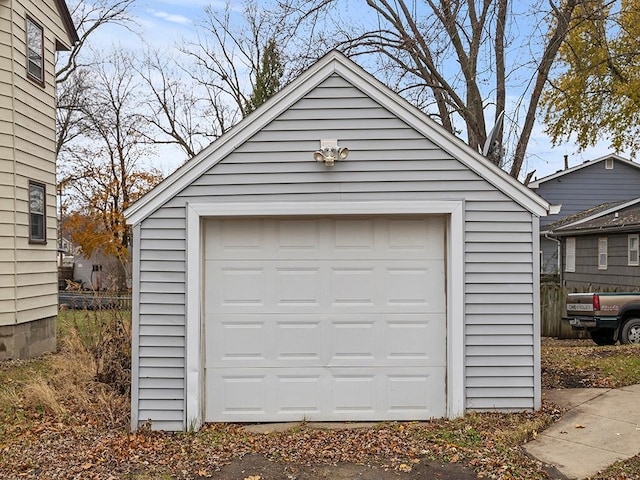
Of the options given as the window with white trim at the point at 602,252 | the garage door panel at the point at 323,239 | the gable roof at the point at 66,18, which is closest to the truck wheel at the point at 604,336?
the window with white trim at the point at 602,252

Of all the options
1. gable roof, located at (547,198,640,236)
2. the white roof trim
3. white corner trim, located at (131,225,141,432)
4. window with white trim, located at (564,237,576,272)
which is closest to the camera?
white corner trim, located at (131,225,141,432)

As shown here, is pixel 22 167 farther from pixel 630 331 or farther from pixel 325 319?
pixel 630 331

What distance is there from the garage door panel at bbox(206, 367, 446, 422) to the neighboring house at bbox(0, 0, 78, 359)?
5290mm

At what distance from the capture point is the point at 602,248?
17.9 meters

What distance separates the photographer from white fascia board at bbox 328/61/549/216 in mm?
6160

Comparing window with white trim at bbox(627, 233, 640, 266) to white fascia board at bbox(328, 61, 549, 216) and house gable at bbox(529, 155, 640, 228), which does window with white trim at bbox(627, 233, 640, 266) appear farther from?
white fascia board at bbox(328, 61, 549, 216)

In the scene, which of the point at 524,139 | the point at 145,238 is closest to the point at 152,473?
the point at 145,238

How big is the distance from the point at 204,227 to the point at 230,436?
2.24 m

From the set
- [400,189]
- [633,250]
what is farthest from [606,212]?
[400,189]

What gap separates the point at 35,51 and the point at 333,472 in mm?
9786

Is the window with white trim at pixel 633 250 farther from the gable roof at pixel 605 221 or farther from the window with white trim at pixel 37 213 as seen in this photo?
the window with white trim at pixel 37 213

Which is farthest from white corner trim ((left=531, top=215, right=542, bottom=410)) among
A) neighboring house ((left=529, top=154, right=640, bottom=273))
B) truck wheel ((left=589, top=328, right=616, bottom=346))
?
neighboring house ((left=529, top=154, right=640, bottom=273))

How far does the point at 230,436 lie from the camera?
5.91 meters

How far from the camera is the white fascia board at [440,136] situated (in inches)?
243
